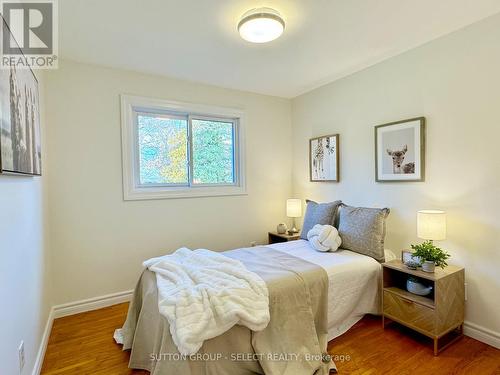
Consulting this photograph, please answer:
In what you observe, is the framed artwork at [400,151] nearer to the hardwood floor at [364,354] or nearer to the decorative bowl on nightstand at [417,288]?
the decorative bowl on nightstand at [417,288]

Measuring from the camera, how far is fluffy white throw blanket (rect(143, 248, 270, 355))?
4.58 ft

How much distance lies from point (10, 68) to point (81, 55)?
1.34 m

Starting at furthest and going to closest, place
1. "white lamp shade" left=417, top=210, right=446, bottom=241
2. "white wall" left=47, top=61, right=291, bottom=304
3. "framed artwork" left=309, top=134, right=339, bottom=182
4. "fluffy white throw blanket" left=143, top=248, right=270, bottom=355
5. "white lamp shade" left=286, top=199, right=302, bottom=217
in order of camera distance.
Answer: "white lamp shade" left=286, top=199, right=302, bottom=217 → "framed artwork" left=309, top=134, right=339, bottom=182 → "white wall" left=47, top=61, right=291, bottom=304 → "white lamp shade" left=417, top=210, right=446, bottom=241 → "fluffy white throw blanket" left=143, top=248, right=270, bottom=355

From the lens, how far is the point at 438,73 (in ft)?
7.38

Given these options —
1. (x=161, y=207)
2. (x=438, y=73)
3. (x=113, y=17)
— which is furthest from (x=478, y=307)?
(x=113, y=17)

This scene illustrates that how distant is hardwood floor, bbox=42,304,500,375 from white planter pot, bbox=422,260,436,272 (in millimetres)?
561

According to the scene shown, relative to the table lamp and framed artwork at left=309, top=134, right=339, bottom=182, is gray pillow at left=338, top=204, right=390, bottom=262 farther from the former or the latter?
the table lamp

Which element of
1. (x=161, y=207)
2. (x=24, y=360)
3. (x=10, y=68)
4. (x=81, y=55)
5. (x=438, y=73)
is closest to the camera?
(x=10, y=68)

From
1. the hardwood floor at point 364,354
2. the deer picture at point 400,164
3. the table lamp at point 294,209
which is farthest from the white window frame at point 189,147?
the deer picture at point 400,164

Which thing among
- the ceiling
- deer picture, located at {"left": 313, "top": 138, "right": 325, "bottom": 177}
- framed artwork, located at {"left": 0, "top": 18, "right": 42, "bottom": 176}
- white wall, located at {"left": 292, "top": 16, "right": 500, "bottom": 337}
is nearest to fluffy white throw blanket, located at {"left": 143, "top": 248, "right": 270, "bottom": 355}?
framed artwork, located at {"left": 0, "top": 18, "right": 42, "bottom": 176}

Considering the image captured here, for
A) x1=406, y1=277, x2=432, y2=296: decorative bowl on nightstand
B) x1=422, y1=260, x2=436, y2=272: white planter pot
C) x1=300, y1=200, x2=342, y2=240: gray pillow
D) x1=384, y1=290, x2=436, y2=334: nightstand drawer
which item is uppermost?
x1=300, y1=200, x2=342, y2=240: gray pillow

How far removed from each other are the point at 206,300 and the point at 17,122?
1.36m

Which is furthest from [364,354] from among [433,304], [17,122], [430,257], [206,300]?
[17,122]

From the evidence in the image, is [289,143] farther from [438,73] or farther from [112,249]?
[112,249]
